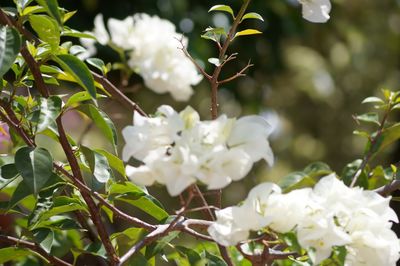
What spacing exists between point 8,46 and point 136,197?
280 mm

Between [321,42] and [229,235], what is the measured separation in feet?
16.9

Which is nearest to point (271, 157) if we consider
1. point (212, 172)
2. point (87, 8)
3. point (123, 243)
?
point (212, 172)

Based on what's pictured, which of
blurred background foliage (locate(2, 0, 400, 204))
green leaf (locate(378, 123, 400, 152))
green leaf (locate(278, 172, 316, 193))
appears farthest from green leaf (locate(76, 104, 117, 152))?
blurred background foliage (locate(2, 0, 400, 204))

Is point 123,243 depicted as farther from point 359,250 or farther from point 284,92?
point 284,92

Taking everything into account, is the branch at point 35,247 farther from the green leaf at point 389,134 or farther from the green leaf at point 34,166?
the green leaf at point 389,134

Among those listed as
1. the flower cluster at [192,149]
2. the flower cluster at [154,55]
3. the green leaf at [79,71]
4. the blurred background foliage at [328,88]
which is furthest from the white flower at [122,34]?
the blurred background foliage at [328,88]

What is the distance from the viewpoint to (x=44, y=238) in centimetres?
101

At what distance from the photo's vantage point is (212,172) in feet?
2.23

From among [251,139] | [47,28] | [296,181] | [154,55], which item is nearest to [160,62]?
[154,55]

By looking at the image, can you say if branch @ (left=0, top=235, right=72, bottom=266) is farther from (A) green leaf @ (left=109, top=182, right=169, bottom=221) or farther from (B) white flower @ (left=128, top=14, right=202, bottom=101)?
(B) white flower @ (left=128, top=14, right=202, bottom=101)

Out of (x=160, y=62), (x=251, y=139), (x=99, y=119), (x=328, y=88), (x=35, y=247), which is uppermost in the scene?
(x=251, y=139)

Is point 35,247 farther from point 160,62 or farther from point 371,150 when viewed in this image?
point 160,62

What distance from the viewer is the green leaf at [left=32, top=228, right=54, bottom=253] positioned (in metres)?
1.01

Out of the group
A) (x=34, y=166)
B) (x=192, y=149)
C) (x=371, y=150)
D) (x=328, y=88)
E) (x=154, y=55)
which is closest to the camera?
(x=192, y=149)
